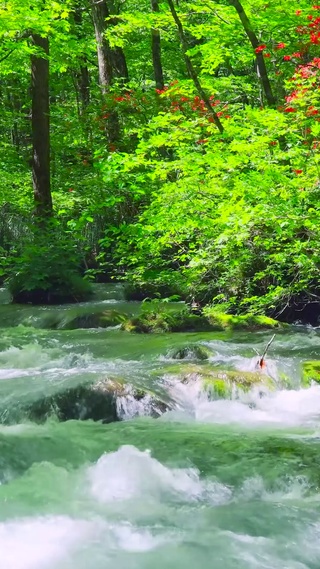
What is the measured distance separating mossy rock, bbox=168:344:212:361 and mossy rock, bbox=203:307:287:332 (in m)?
1.59

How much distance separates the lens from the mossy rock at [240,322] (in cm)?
967

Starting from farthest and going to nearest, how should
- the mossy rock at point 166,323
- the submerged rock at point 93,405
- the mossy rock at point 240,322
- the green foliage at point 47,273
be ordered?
the green foliage at point 47,273, the mossy rock at point 166,323, the mossy rock at point 240,322, the submerged rock at point 93,405

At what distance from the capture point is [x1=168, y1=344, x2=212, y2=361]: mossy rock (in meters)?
7.84

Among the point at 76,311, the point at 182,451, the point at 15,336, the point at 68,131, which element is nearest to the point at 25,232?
the point at 68,131

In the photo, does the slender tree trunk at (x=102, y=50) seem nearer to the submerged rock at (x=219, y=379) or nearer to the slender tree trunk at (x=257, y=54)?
the slender tree trunk at (x=257, y=54)

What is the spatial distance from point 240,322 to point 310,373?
9.58 ft

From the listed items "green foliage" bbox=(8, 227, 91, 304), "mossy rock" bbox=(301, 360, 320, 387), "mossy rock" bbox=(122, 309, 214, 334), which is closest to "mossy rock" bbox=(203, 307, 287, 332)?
"mossy rock" bbox=(122, 309, 214, 334)

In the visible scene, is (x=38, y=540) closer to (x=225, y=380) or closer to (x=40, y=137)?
(x=225, y=380)

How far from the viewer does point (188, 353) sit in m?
7.96

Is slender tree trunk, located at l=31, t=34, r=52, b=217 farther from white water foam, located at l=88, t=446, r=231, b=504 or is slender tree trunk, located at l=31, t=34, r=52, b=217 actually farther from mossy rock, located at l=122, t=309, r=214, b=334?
white water foam, located at l=88, t=446, r=231, b=504

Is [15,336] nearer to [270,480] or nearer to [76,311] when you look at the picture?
[76,311]

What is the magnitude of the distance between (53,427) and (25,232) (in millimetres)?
12199

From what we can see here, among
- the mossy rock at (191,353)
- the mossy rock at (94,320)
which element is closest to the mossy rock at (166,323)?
the mossy rock at (94,320)

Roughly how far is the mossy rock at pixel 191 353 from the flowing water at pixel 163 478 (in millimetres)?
380
